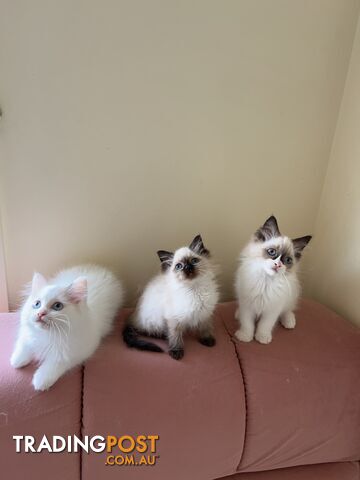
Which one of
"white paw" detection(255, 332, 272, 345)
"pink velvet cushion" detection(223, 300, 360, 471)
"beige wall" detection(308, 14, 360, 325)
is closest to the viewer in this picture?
"pink velvet cushion" detection(223, 300, 360, 471)

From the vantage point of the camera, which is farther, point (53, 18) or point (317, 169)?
point (317, 169)

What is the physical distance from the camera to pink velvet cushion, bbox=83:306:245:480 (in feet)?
3.19

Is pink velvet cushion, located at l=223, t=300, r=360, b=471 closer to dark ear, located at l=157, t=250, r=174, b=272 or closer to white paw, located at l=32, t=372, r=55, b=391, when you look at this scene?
dark ear, located at l=157, t=250, r=174, b=272

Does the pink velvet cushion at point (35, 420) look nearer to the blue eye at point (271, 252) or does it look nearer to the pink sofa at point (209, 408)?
the pink sofa at point (209, 408)

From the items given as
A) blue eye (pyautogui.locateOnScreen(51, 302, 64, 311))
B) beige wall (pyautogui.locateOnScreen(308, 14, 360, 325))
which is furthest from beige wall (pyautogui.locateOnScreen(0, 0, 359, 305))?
blue eye (pyautogui.locateOnScreen(51, 302, 64, 311))

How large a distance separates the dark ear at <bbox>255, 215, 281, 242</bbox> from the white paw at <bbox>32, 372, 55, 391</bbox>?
2.64 feet

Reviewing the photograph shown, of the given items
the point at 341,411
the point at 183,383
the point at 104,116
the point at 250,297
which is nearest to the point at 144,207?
the point at 104,116

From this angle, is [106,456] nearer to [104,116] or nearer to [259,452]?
[259,452]

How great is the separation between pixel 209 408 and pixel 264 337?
0.31 metres

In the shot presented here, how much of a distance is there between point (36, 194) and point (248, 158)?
0.84 meters

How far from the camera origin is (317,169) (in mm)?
1469

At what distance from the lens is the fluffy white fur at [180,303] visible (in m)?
1.09

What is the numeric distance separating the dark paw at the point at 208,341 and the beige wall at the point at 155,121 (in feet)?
1.41

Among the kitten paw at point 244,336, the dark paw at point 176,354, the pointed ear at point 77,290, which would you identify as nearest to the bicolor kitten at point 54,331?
the pointed ear at point 77,290
